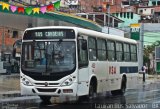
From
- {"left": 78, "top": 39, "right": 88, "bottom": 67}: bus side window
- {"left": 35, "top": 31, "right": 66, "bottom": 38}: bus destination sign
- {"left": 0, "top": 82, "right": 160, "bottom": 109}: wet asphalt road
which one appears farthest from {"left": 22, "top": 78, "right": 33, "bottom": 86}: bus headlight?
{"left": 78, "top": 39, "right": 88, "bottom": 67}: bus side window

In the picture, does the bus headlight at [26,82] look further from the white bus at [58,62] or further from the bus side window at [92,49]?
the bus side window at [92,49]

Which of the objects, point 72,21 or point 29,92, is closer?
point 29,92

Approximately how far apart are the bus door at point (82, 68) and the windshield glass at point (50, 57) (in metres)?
0.42

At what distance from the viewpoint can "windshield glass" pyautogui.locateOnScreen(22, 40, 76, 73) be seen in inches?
635

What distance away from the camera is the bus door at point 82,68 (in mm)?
16438

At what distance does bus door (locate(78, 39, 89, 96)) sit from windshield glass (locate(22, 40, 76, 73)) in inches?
16.6

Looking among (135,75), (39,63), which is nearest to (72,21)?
(135,75)

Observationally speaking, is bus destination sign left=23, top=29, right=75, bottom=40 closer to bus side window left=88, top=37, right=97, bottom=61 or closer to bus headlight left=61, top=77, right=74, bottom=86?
bus side window left=88, top=37, right=97, bottom=61

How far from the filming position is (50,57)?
16.2m

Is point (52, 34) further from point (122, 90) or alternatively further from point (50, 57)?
point (122, 90)

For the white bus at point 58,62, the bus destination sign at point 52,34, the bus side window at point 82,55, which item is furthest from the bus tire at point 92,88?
the bus destination sign at point 52,34

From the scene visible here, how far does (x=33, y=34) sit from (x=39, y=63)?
129 cm

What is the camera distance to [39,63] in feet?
53.5

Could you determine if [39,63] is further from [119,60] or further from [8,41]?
[8,41]
